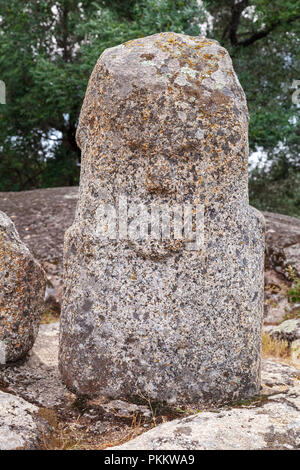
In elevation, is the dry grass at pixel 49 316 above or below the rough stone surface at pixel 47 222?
below

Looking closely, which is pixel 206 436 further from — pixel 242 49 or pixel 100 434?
pixel 242 49

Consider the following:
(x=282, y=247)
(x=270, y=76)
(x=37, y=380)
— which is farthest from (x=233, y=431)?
(x=270, y=76)

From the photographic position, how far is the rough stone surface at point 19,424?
107 inches

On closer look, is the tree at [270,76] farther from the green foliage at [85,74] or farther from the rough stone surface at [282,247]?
the rough stone surface at [282,247]

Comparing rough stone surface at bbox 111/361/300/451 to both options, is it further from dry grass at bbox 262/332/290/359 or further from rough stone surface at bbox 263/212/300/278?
rough stone surface at bbox 263/212/300/278

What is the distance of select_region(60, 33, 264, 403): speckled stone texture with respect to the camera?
3.40 m

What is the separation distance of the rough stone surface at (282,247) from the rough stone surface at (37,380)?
168 inches

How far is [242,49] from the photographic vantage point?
13078 mm

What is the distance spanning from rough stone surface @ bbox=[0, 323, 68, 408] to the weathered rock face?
12cm

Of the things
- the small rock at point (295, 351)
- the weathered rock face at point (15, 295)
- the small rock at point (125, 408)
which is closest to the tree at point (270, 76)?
the small rock at point (295, 351)

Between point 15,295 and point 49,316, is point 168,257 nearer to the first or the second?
point 15,295

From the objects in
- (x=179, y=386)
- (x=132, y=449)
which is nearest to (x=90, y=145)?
(x=179, y=386)

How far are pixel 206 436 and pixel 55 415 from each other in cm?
106

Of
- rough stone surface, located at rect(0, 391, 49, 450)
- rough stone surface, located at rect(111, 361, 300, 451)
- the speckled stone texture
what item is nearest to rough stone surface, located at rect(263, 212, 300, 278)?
the speckled stone texture
